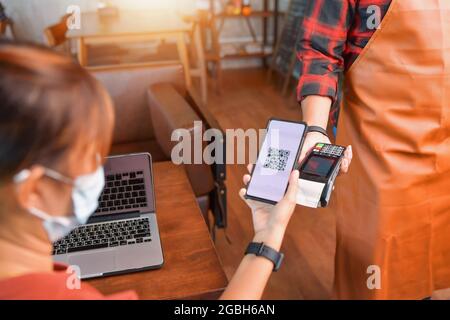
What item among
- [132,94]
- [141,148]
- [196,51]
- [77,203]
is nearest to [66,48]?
[196,51]

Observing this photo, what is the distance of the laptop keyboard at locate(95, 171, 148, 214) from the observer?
3.27 ft

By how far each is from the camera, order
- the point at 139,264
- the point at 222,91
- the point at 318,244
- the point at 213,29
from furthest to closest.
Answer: the point at 222,91 → the point at 213,29 → the point at 318,244 → the point at 139,264

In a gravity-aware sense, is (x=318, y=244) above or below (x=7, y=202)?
below

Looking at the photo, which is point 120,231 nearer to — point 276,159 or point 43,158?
point 276,159

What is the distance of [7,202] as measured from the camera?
0.52 meters

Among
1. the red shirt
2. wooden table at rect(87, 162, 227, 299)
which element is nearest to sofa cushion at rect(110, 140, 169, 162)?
wooden table at rect(87, 162, 227, 299)

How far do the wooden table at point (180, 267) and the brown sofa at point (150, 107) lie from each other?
0.64 meters

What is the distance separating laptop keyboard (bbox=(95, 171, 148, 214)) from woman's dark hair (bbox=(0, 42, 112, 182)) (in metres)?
0.49

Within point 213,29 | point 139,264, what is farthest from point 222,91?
point 139,264

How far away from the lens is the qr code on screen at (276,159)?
90 cm

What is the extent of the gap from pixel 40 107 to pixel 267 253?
400 millimetres

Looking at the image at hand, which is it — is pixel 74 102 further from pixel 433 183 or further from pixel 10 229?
pixel 433 183

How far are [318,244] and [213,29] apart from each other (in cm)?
240

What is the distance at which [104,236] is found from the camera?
0.93 m
